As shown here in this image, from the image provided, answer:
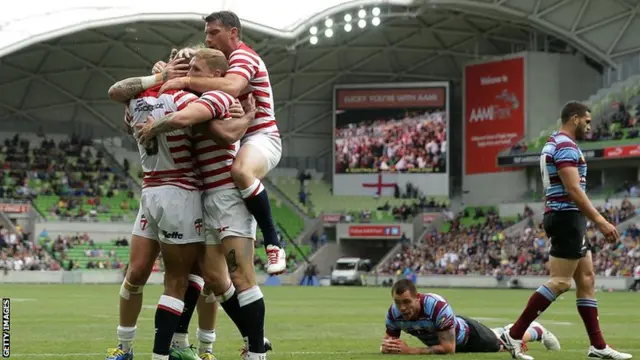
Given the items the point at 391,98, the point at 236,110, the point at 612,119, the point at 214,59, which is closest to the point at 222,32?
the point at 214,59

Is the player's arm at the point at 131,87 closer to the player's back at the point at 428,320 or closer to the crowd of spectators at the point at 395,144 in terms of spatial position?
the player's back at the point at 428,320

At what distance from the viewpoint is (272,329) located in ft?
56.4

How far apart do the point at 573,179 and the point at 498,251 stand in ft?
147

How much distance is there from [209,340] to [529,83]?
53.2 metres

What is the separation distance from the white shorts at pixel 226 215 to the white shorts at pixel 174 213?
8 cm

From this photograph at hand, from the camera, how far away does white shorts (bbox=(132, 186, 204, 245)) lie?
8867mm

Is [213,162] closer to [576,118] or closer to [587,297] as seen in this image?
[576,118]

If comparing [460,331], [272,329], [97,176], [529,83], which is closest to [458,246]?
[529,83]

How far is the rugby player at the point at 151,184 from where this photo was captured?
29.5 ft

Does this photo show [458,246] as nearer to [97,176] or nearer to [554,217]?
[97,176]

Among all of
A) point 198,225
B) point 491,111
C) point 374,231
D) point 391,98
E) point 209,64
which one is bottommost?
point 374,231

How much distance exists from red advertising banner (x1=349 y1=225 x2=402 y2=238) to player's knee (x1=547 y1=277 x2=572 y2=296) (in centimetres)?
5180

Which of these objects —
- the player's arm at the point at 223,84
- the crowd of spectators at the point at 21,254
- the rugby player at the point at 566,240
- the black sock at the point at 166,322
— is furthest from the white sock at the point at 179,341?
the crowd of spectators at the point at 21,254

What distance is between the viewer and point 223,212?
896 cm
